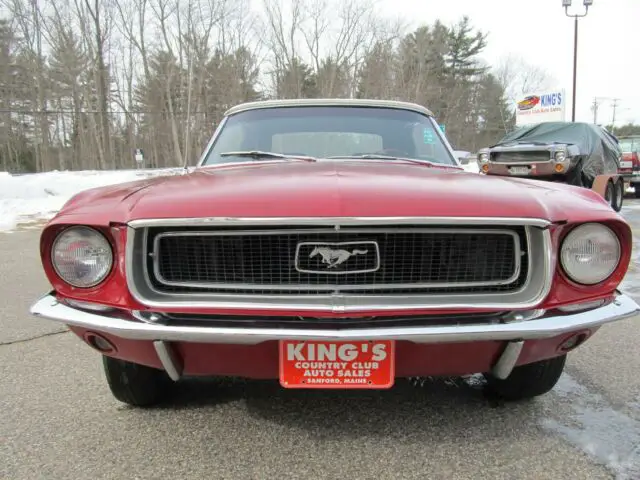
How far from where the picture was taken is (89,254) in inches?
68.9

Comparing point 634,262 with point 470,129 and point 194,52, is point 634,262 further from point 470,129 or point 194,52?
point 470,129

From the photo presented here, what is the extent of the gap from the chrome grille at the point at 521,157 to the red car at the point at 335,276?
953cm

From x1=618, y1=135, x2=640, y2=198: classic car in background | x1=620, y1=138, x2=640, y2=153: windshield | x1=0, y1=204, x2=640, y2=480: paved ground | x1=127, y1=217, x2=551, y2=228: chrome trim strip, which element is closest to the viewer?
x1=127, y1=217, x2=551, y2=228: chrome trim strip

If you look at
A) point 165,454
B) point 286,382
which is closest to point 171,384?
point 165,454

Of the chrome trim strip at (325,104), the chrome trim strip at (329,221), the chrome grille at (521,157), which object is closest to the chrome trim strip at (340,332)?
the chrome trim strip at (329,221)

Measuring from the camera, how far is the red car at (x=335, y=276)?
5.36 feet

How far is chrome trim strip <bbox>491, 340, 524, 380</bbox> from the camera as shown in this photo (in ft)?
5.70

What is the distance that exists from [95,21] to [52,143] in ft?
27.8

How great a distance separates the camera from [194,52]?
104 feet

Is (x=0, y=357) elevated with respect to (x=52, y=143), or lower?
lower

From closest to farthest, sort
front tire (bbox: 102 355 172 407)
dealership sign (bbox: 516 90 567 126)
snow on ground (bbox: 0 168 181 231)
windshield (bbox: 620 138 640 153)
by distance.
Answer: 1. front tire (bbox: 102 355 172 407)
2. snow on ground (bbox: 0 168 181 231)
3. windshield (bbox: 620 138 640 153)
4. dealership sign (bbox: 516 90 567 126)

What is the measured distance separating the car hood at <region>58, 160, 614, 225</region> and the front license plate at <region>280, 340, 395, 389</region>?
0.47 metres

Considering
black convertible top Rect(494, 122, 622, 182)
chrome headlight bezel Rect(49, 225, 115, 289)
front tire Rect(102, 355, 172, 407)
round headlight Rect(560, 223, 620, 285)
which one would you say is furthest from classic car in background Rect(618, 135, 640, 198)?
chrome headlight bezel Rect(49, 225, 115, 289)

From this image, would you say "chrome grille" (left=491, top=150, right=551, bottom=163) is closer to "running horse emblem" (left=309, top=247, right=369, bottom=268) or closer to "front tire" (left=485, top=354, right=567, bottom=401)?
"front tire" (left=485, top=354, right=567, bottom=401)
